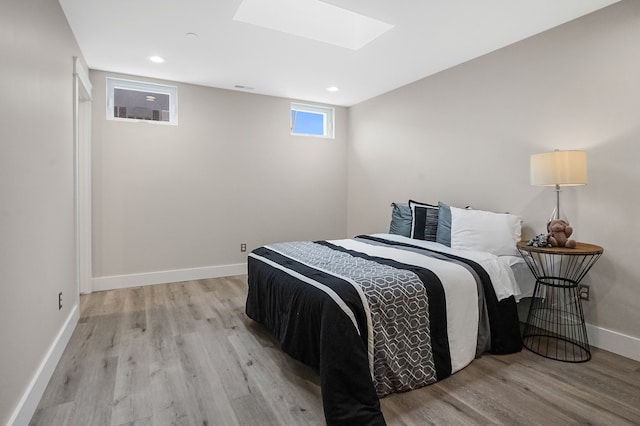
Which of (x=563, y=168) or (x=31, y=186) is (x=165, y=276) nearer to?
(x=31, y=186)

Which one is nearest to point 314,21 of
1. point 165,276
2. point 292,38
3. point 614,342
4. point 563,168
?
point 292,38

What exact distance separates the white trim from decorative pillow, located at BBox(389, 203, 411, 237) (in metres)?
1.70

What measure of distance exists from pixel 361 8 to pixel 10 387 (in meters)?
3.01

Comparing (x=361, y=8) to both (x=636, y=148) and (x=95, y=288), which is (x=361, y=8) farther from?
(x=95, y=288)

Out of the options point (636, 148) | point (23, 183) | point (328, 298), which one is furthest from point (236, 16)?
point (636, 148)

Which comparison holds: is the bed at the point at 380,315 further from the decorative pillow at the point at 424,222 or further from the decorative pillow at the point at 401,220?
the decorative pillow at the point at 401,220

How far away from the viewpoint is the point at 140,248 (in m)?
4.19

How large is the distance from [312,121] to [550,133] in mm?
3292

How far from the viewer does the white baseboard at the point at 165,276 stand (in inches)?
158

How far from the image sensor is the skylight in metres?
2.78

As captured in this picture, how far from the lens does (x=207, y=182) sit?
4535mm

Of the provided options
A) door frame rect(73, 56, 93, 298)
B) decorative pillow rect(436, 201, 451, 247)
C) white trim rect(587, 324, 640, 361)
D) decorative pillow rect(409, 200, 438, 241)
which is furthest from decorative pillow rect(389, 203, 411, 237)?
door frame rect(73, 56, 93, 298)

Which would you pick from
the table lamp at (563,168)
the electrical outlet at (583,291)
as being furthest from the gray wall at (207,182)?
the electrical outlet at (583,291)

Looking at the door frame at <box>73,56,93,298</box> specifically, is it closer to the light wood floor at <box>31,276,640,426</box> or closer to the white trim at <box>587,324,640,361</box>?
the light wood floor at <box>31,276,640,426</box>
